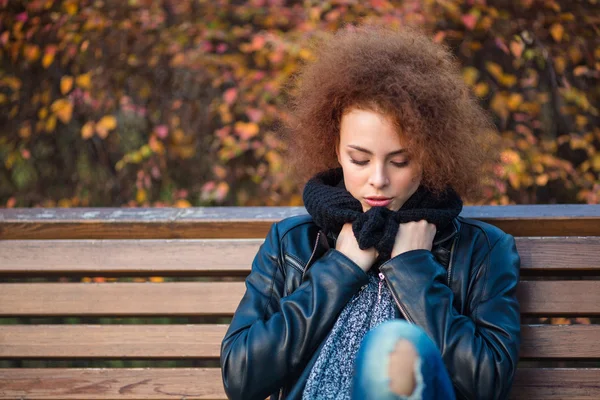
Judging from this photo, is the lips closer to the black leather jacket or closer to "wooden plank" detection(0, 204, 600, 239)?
the black leather jacket

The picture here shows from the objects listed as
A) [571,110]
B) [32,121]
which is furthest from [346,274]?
[32,121]

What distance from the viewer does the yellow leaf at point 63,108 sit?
14.5ft

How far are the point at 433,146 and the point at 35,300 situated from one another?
1490mm

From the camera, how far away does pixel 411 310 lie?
2.02 meters

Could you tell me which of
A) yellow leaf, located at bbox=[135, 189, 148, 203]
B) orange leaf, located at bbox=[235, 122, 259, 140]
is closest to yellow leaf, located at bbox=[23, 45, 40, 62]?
yellow leaf, located at bbox=[135, 189, 148, 203]

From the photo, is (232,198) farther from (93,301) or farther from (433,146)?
(433,146)

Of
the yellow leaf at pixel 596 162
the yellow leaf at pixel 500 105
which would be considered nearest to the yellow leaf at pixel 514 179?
the yellow leaf at pixel 500 105

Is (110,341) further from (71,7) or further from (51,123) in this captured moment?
(71,7)

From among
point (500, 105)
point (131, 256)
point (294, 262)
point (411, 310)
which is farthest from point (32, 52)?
point (411, 310)

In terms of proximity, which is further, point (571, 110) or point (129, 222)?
point (571, 110)

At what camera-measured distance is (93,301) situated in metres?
2.57

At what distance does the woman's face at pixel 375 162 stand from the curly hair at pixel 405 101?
3 centimetres

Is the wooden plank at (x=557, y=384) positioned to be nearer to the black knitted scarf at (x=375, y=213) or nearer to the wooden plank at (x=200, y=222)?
the wooden plank at (x=200, y=222)

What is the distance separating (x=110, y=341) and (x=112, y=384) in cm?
16
